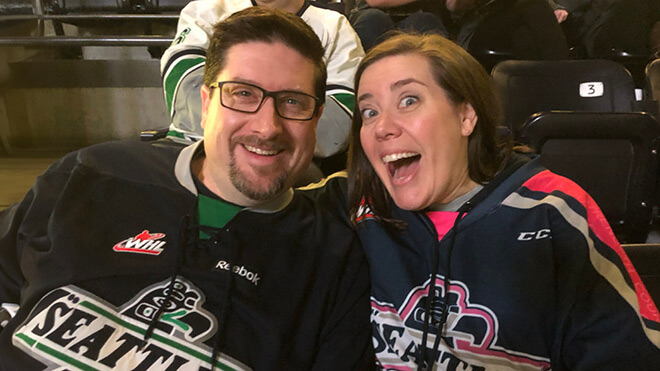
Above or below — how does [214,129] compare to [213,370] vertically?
above

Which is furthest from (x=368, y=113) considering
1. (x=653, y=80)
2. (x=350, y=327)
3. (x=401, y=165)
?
(x=653, y=80)

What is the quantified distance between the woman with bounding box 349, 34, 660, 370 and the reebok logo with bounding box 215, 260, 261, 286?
0.85 feet

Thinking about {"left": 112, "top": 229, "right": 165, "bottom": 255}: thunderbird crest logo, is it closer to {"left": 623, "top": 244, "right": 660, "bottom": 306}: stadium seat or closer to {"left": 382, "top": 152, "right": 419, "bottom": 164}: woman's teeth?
{"left": 382, "top": 152, "right": 419, "bottom": 164}: woman's teeth

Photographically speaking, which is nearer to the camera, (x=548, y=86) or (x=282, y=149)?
(x=282, y=149)

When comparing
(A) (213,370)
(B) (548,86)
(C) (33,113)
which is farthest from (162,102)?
(A) (213,370)

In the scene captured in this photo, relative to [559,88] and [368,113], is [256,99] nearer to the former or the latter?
[368,113]

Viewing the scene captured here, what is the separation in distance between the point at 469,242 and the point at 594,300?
25 centimetres

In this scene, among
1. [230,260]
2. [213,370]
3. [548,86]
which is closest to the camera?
[213,370]

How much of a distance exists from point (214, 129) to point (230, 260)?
30 cm

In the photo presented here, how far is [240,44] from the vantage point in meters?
1.16

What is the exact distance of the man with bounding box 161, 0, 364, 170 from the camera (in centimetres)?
157

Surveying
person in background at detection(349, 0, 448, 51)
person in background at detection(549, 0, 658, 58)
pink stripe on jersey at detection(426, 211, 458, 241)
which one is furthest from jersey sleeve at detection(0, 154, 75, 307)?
person in background at detection(549, 0, 658, 58)

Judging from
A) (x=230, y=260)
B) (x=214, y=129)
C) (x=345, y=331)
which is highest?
(x=214, y=129)

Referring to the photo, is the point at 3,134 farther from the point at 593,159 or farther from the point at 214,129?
the point at 593,159
